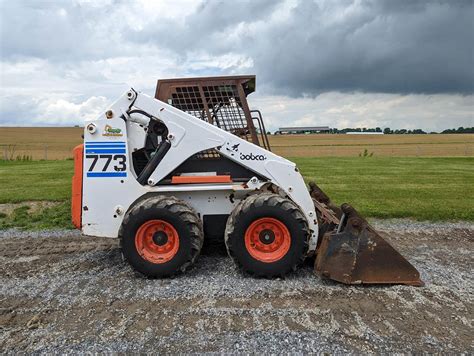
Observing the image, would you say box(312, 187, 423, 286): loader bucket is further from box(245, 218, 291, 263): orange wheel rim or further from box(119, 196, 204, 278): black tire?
box(119, 196, 204, 278): black tire

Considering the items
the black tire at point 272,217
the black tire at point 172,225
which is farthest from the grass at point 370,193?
the black tire at point 272,217

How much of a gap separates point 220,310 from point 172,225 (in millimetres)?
1396

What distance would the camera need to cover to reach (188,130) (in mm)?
5621

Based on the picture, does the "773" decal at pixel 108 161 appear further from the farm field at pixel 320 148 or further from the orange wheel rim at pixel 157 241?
the farm field at pixel 320 148

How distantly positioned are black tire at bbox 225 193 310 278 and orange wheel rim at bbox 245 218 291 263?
5cm

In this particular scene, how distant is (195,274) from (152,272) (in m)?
0.59

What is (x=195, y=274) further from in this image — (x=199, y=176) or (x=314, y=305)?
(x=314, y=305)

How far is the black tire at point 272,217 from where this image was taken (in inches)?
207

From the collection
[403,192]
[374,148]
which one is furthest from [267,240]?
[374,148]

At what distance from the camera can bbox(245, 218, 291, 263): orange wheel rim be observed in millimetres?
5340

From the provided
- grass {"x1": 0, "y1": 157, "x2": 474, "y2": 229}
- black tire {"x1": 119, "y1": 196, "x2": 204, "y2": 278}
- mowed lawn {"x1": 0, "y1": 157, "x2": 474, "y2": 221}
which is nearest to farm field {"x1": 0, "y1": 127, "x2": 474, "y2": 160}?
mowed lawn {"x1": 0, "y1": 157, "x2": 474, "y2": 221}

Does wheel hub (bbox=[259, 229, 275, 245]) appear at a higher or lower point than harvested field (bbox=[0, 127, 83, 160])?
lower

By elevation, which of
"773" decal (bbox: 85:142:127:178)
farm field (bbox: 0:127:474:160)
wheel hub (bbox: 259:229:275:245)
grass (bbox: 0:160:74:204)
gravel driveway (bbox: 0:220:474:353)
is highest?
farm field (bbox: 0:127:474:160)

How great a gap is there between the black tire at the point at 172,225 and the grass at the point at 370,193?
13.5 ft
